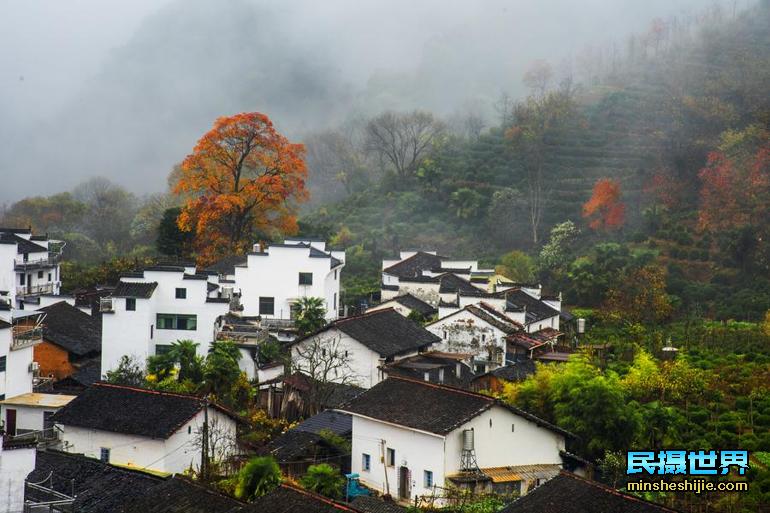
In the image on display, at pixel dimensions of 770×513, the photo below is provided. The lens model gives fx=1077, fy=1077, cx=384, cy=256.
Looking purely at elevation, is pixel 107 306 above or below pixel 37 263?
below

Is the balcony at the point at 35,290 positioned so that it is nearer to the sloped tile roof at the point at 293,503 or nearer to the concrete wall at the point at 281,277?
the concrete wall at the point at 281,277

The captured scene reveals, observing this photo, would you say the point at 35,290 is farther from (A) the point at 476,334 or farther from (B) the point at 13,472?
(B) the point at 13,472

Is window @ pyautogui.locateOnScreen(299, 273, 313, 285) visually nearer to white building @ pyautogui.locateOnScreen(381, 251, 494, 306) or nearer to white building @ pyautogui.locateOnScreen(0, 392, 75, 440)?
white building @ pyautogui.locateOnScreen(381, 251, 494, 306)

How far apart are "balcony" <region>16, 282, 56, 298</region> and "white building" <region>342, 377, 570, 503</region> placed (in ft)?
75.3

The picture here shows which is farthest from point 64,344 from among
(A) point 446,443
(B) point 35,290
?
(A) point 446,443

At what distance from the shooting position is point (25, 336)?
1280 inches

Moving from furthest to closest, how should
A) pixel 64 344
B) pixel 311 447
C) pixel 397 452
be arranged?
1. pixel 64 344
2. pixel 311 447
3. pixel 397 452

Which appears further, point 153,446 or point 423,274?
point 423,274

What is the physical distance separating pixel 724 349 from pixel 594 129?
34569 millimetres

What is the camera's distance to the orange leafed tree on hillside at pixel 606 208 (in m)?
57.2

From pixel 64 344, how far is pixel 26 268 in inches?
388

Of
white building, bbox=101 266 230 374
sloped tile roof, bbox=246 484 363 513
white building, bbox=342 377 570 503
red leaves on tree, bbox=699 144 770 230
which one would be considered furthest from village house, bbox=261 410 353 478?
red leaves on tree, bbox=699 144 770 230

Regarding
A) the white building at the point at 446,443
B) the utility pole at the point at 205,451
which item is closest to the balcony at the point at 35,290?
the utility pole at the point at 205,451

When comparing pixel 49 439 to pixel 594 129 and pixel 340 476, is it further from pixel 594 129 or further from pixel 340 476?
pixel 594 129
